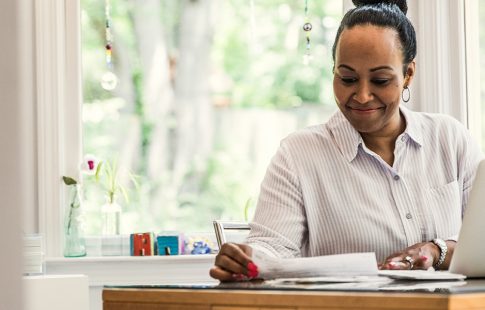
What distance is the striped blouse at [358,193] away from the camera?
1.98 m

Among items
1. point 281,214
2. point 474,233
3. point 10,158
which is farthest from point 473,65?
point 10,158

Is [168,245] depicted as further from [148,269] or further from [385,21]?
[385,21]

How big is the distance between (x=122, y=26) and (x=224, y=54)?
465 millimetres

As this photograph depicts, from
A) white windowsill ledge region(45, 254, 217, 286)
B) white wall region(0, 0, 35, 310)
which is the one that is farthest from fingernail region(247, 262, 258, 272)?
white windowsill ledge region(45, 254, 217, 286)

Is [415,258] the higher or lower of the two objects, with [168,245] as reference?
higher

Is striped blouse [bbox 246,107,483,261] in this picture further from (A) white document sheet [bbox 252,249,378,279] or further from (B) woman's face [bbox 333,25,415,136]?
(A) white document sheet [bbox 252,249,378,279]

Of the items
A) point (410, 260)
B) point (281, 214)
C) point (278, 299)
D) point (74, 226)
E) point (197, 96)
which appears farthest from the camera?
point (197, 96)

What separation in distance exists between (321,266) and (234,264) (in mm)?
158

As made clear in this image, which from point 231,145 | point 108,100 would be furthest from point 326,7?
point 108,100

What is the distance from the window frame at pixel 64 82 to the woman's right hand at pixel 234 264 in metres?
2.12

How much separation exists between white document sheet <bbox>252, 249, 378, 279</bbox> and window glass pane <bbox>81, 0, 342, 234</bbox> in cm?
223

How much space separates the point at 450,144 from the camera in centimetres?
212

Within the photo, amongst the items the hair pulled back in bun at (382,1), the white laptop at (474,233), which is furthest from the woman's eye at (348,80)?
the white laptop at (474,233)

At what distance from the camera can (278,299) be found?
3.85 ft
